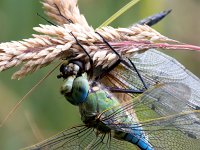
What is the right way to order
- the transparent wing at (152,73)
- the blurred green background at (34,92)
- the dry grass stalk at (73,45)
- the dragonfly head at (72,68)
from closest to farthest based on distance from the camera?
1. the dry grass stalk at (73,45)
2. the dragonfly head at (72,68)
3. the transparent wing at (152,73)
4. the blurred green background at (34,92)

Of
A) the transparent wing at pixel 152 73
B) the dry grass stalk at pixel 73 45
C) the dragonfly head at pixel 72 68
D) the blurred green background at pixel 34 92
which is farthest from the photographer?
the blurred green background at pixel 34 92

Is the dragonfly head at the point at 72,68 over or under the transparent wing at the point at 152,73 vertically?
over

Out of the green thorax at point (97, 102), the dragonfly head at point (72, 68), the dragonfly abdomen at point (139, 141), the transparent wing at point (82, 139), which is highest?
the dragonfly head at point (72, 68)

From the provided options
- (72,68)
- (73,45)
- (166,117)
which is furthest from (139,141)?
(73,45)

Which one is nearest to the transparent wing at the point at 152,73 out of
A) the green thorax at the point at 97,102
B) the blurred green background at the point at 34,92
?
the green thorax at the point at 97,102

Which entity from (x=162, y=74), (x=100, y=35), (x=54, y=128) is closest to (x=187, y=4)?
(x=54, y=128)

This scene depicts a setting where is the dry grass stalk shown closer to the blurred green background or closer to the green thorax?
the green thorax

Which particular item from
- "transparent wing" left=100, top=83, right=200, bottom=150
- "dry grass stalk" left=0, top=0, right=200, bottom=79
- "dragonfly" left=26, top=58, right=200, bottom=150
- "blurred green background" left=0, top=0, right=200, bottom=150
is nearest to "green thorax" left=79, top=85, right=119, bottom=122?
"dragonfly" left=26, top=58, right=200, bottom=150

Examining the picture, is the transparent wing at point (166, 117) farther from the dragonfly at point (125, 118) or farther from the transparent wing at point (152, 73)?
the transparent wing at point (152, 73)
